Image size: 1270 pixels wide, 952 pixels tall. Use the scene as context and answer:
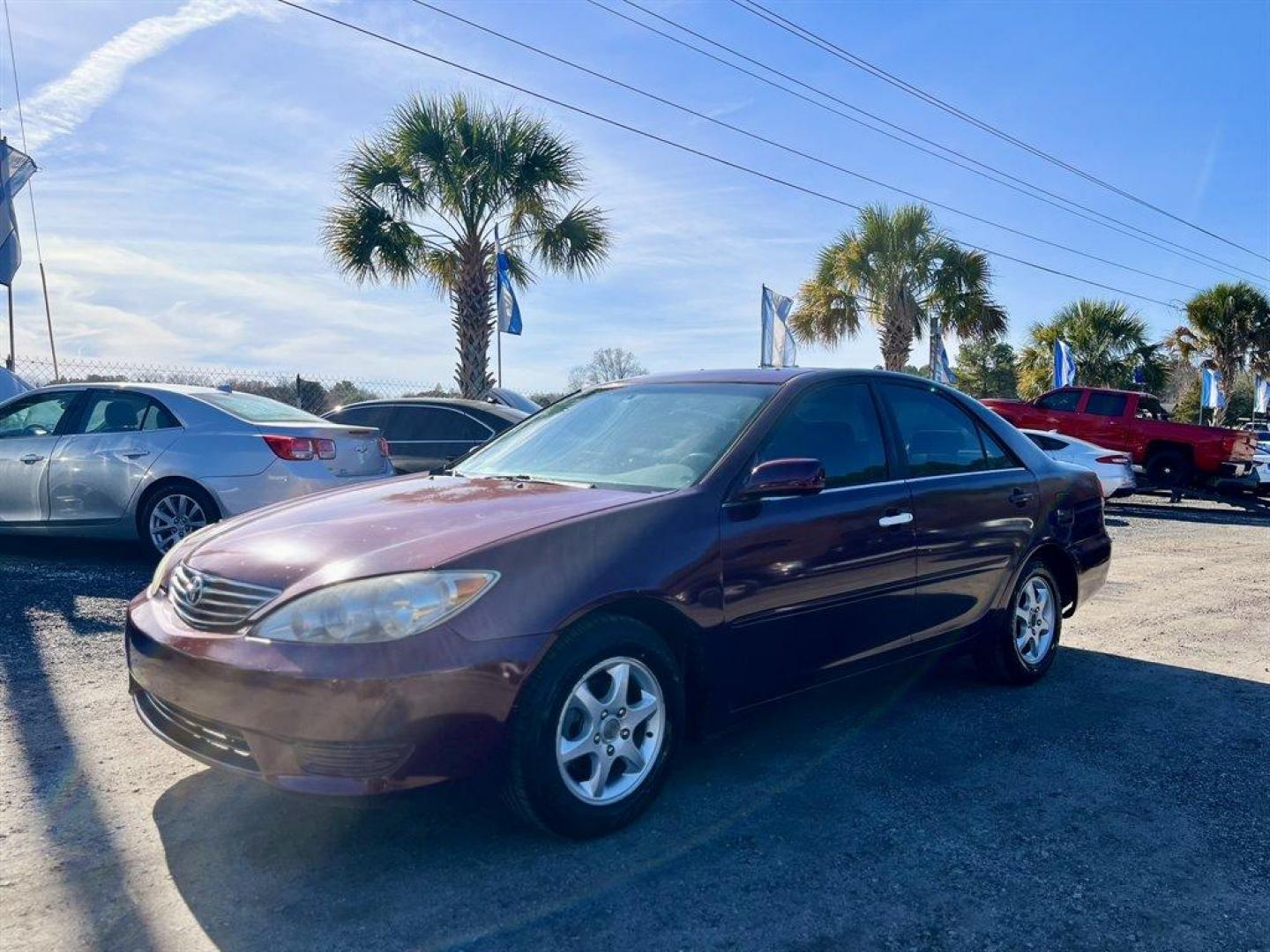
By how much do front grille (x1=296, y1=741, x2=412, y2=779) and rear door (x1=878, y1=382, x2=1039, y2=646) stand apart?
2.39 m

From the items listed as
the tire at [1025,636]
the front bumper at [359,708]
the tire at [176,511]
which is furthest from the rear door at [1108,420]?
the front bumper at [359,708]

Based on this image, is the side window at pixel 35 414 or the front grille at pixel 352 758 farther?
the side window at pixel 35 414

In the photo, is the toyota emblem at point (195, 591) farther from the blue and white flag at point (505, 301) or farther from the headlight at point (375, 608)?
the blue and white flag at point (505, 301)

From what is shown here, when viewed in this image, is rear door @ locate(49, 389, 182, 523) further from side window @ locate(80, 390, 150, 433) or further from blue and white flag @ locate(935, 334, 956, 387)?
blue and white flag @ locate(935, 334, 956, 387)

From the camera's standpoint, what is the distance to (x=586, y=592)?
9.87 ft

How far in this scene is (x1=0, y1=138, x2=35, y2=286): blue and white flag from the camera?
13.1 m

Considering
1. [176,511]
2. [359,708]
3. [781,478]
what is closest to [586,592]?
[359,708]

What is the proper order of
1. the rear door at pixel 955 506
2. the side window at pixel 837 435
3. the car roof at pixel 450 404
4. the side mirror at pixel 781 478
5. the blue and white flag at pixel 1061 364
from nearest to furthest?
the side mirror at pixel 781 478 → the side window at pixel 837 435 → the rear door at pixel 955 506 → the car roof at pixel 450 404 → the blue and white flag at pixel 1061 364

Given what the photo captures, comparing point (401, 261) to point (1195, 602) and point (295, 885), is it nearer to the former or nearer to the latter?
point (1195, 602)

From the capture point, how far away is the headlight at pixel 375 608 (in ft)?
9.09

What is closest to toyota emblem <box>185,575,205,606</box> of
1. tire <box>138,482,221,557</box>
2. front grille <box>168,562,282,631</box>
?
front grille <box>168,562,282,631</box>

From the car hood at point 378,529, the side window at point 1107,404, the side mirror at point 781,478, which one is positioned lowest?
the car hood at point 378,529

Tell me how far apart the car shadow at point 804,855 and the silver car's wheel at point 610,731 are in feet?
0.58

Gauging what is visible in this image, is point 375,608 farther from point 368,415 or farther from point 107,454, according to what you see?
point 368,415
